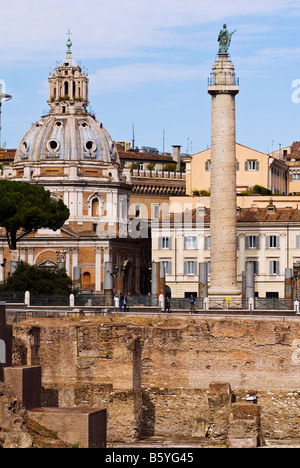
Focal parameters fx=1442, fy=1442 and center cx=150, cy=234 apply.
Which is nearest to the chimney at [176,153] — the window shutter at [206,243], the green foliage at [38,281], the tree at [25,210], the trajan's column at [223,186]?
the tree at [25,210]

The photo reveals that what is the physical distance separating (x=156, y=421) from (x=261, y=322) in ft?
16.2

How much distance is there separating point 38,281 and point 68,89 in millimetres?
48087

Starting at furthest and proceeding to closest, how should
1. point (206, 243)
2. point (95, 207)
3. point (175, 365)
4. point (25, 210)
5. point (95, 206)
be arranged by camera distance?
point (95, 206), point (95, 207), point (206, 243), point (25, 210), point (175, 365)

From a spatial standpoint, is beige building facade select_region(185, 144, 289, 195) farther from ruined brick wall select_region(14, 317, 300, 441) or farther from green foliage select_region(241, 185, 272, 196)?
ruined brick wall select_region(14, 317, 300, 441)

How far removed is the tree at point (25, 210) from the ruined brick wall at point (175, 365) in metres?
38.9

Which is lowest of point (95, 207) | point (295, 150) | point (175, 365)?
point (175, 365)

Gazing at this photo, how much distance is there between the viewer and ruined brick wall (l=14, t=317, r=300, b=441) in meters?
46.2

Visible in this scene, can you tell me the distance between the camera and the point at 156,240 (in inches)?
3664

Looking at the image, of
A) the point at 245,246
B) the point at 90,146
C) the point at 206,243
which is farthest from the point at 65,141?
the point at 245,246

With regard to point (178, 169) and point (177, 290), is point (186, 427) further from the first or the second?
point (178, 169)

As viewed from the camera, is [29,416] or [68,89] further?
[68,89]

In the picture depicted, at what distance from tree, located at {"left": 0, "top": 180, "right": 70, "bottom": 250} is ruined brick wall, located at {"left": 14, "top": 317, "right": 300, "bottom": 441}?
128 ft

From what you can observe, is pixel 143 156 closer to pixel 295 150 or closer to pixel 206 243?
pixel 295 150

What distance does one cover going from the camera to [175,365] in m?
47.9
